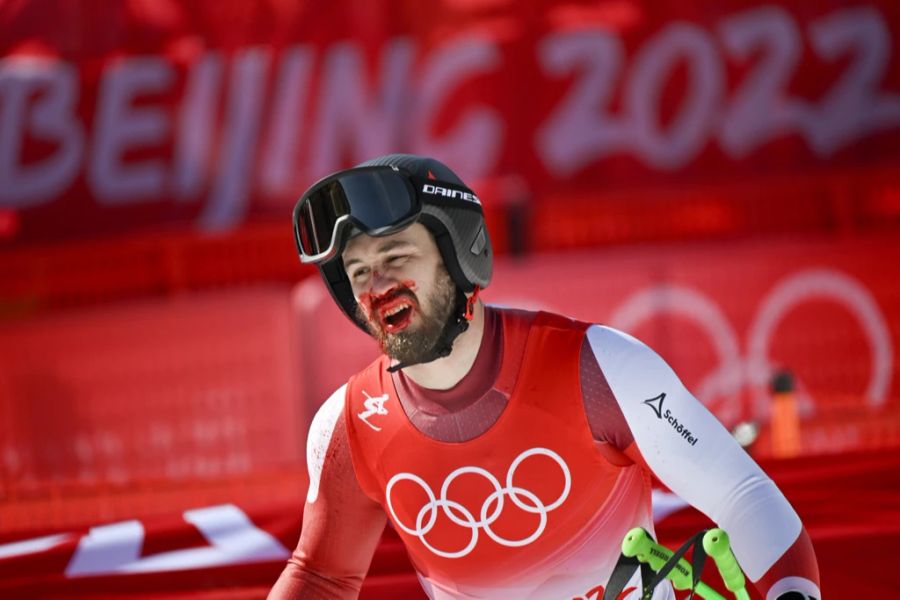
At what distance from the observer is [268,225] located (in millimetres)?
9359

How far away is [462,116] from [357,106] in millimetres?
752

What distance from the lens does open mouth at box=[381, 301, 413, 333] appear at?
3045mm

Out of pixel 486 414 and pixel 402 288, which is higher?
pixel 402 288

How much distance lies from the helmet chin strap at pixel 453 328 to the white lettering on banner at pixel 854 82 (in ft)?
24.3

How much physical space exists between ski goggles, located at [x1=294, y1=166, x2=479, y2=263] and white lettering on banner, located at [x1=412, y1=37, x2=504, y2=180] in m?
6.50

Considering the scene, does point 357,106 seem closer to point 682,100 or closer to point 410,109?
point 410,109

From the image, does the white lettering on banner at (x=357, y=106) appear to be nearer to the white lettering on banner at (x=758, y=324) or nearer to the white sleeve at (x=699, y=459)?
the white lettering on banner at (x=758, y=324)

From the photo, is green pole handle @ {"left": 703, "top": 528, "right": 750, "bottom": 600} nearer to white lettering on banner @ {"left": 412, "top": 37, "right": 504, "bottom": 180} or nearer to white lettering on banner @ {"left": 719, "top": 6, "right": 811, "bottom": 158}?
white lettering on banner @ {"left": 412, "top": 37, "right": 504, "bottom": 180}

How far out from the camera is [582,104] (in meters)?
9.76

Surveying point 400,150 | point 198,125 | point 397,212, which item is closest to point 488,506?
point 397,212

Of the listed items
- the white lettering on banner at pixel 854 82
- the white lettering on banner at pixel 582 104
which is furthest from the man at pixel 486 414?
the white lettering on banner at pixel 854 82

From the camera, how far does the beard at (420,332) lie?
3.04m

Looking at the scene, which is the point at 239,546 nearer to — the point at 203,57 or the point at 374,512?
the point at 374,512

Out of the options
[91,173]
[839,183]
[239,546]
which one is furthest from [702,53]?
[239,546]
